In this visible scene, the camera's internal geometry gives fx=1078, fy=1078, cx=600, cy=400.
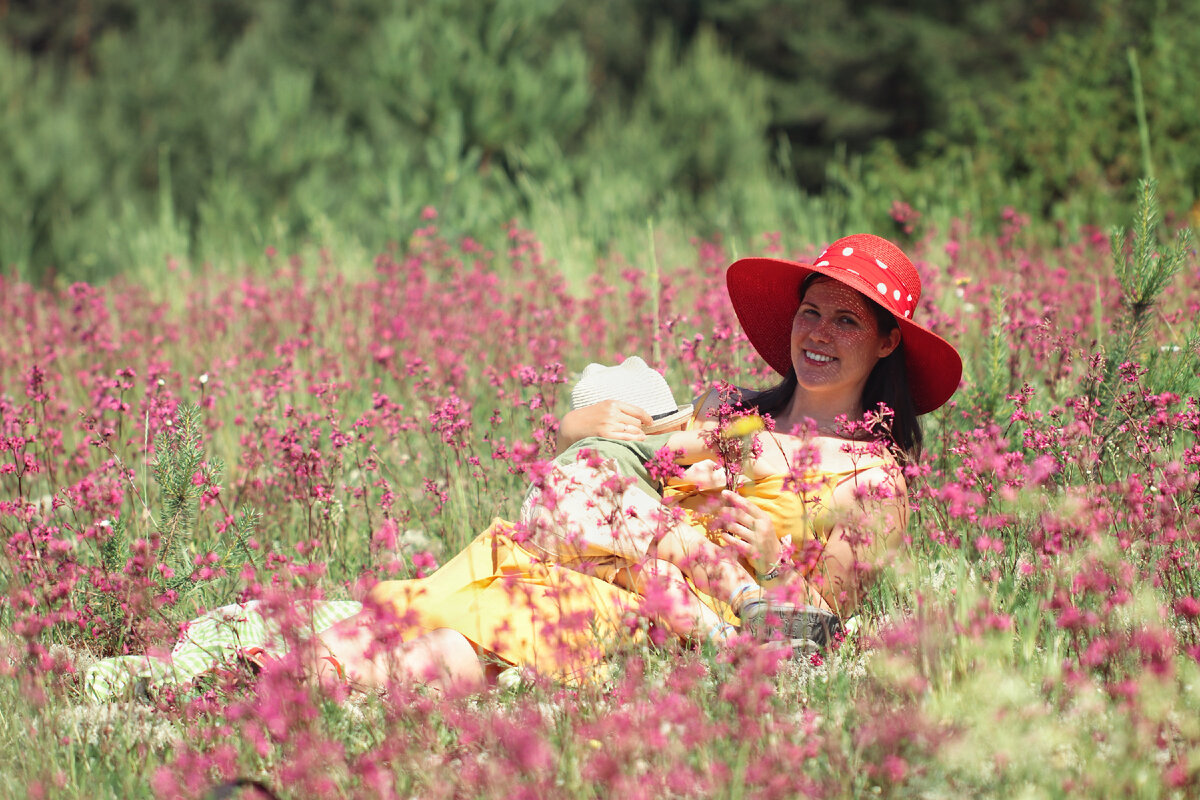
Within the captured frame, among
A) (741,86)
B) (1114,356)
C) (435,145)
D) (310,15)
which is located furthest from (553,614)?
(310,15)

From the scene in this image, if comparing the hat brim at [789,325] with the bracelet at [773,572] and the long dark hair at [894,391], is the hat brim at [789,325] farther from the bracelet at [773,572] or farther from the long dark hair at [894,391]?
the bracelet at [773,572]

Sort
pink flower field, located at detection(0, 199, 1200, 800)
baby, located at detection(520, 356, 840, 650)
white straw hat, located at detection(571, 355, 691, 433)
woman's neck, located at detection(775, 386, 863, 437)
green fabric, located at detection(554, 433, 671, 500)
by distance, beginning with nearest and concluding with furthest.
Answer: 1. pink flower field, located at detection(0, 199, 1200, 800)
2. baby, located at detection(520, 356, 840, 650)
3. green fabric, located at detection(554, 433, 671, 500)
4. woman's neck, located at detection(775, 386, 863, 437)
5. white straw hat, located at detection(571, 355, 691, 433)

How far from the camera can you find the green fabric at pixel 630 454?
3094 mm

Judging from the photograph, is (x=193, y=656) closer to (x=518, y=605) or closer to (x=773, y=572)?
(x=518, y=605)

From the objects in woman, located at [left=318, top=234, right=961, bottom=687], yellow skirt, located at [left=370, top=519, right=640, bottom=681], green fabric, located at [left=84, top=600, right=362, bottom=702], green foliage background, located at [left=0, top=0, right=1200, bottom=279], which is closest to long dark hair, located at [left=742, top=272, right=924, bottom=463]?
woman, located at [left=318, top=234, right=961, bottom=687]

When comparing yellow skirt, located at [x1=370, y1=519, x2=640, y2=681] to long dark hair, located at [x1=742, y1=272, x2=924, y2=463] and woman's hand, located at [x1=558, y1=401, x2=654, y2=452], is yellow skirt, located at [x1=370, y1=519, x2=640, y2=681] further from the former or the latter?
long dark hair, located at [x1=742, y1=272, x2=924, y2=463]

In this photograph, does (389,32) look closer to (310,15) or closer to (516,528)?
(516,528)

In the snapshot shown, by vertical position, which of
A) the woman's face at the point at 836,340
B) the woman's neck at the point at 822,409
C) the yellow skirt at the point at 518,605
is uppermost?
the woman's face at the point at 836,340

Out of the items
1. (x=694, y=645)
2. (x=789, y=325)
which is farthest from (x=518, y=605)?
(x=789, y=325)

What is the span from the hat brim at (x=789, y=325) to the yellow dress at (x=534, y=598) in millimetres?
463

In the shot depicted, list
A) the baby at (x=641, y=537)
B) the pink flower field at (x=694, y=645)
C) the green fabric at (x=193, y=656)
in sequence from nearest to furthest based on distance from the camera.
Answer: the pink flower field at (x=694, y=645) < the baby at (x=641, y=537) < the green fabric at (x=193, y=656)

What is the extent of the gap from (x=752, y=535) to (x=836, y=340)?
75 centimetres

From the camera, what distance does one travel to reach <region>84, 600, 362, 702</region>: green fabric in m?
2.68

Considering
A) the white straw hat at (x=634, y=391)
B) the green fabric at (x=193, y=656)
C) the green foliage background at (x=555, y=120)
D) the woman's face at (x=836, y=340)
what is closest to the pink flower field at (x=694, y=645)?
the green fabric at (x=193, y=656)
